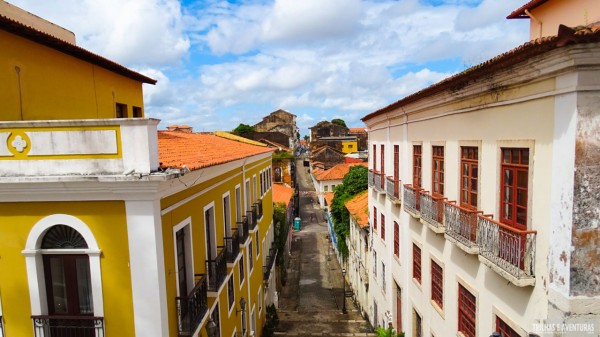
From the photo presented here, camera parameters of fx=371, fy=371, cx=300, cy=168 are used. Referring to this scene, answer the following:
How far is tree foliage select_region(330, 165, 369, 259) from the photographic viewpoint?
89.0ft

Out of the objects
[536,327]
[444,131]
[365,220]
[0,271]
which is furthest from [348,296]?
[0,271]

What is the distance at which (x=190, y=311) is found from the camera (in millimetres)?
7125

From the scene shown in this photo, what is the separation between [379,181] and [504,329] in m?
9.20

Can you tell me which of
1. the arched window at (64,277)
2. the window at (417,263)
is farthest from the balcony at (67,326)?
the window at (417,263)

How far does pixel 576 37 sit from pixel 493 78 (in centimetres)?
216

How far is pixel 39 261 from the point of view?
634 cm

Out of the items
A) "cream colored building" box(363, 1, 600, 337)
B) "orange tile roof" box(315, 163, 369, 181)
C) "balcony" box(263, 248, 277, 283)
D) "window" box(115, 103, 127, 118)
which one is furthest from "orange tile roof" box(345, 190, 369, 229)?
"orange tile roof" box(315, 163, 369, 181)

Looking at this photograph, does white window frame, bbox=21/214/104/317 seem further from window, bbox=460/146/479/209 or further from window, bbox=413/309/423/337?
window, bbox=413/309/423/337

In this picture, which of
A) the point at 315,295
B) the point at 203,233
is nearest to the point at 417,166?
the point at 203,233

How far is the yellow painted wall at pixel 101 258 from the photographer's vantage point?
608cm

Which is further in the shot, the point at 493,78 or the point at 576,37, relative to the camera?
the point at 493,78

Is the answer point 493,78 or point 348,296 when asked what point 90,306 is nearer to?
point 493,78

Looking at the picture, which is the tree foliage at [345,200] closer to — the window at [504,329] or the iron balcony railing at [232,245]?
the iron balcony railing at [232,245]

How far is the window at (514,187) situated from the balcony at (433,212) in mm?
2273
